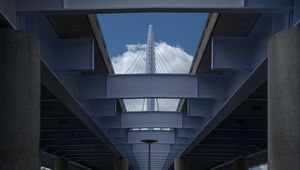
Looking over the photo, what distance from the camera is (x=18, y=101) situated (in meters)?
13.9

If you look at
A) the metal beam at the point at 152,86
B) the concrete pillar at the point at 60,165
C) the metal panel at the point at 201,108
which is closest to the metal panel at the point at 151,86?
the metal beam at the point at 152,86

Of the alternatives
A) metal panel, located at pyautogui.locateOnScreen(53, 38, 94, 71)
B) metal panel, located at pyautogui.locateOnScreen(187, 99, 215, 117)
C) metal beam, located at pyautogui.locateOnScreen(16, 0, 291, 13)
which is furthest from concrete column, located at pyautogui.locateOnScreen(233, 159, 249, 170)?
metal beam, located at pyautogui.locateOnScreen(16, 0, 291, 13)

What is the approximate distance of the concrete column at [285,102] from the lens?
43.1ft

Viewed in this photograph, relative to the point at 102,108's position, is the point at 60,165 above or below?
below

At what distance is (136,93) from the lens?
2775cm

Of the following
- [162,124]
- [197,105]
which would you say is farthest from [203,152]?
[197,105]

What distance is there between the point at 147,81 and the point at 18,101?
14081 mm

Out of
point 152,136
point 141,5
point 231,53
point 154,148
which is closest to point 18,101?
point 141,5

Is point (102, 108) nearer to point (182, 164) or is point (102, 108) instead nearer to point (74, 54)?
point (74, 54)

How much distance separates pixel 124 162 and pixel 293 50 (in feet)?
139

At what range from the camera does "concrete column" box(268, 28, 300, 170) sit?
13133 mm

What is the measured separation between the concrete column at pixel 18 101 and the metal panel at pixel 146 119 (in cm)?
2270

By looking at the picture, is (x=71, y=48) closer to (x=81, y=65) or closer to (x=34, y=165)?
(x=81, y=65)

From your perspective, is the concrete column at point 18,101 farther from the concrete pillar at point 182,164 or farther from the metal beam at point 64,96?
the concrete pillar at point 182,164
